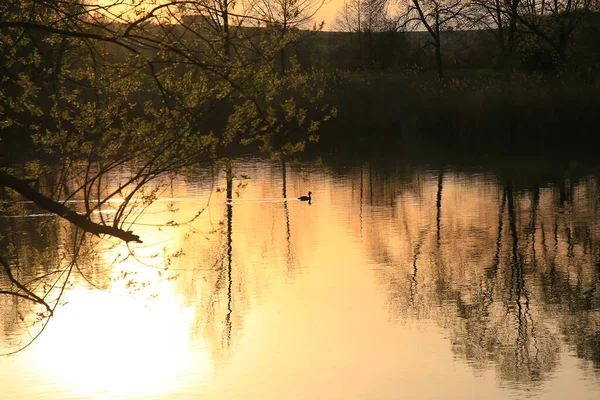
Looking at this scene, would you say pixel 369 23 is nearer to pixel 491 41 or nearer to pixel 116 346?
pixel 491 41

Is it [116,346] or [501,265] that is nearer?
[116,346]

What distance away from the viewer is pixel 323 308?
12023 millimetres

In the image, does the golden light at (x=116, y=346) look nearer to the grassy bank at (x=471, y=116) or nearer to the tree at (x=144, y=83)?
the tree at (x=144, y=83)

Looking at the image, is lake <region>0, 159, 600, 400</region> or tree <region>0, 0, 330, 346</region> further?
lake <region>0, 159, 600, 400</region>

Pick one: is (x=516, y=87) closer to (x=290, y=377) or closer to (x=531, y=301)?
(x=531, y=301)

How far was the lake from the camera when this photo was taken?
9.19m

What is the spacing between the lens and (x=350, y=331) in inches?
432

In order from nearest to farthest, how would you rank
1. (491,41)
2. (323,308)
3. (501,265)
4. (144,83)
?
1. (144,83)
2. (323,308)
3. (501,265)
4. (491,41)

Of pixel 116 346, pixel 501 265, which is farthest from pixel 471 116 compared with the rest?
pixel 116 346

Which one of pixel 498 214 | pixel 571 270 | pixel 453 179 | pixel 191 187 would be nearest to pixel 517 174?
pixel 453 179

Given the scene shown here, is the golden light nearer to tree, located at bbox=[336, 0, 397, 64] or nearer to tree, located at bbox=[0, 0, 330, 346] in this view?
tree, located at bbox=[0, 0, 330, 346]

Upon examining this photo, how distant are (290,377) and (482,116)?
24834 mm

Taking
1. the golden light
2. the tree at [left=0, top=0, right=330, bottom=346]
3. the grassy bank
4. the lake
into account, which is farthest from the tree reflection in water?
the grassy bank

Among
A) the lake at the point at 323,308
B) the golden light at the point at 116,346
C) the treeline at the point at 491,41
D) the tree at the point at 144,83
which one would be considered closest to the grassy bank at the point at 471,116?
the treeline at the point at 491,41
